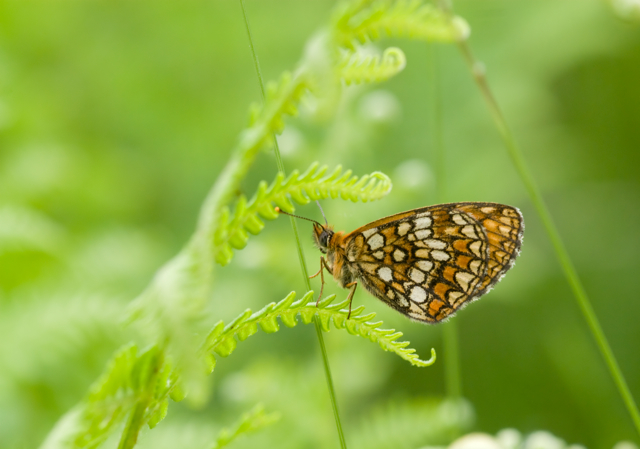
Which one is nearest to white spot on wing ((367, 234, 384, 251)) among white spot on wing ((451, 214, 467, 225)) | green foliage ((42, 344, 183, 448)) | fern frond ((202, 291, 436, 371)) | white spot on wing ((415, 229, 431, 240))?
white spot on wing ((415, 229, 431, 240))

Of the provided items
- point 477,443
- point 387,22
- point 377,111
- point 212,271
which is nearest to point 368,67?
point 387,22

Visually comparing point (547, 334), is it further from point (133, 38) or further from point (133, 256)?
point (133, 38)

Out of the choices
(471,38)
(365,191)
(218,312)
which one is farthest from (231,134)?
(365,191)

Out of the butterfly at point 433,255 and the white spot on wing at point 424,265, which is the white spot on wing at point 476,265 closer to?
the butterfly at point 433,255

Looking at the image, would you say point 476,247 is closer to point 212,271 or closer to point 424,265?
point 424,265

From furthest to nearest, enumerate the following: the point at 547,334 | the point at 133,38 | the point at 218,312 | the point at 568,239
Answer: the point at 133,38 < the point at 568,239 < the point at 547,334 < the point at 218,312

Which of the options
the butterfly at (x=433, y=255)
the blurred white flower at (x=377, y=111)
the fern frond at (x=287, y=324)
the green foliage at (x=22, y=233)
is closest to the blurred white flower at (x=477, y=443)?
the fern frond at (x=287, y=324)

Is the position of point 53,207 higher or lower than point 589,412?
higher
